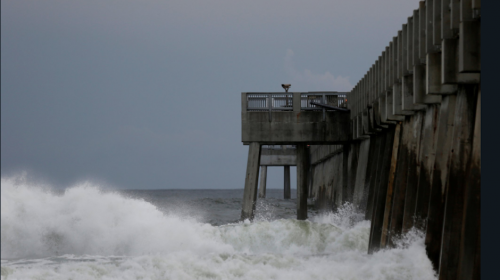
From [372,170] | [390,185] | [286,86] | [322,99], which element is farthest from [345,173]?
[390,185]

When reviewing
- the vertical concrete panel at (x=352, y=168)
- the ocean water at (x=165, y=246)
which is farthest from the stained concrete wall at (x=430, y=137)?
the vertical concrete panel at (x=352, y=168)

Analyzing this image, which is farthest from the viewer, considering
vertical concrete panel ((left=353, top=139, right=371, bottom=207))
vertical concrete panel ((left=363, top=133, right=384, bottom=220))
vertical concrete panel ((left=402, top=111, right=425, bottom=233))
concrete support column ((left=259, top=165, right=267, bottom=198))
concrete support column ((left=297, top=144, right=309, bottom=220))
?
concrete support column ((left=259, top=165, right=267, bottom=198))

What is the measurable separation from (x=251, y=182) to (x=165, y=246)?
6.39 metres

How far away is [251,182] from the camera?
2530 centimetres

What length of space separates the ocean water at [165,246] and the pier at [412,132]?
Result: 1.04m

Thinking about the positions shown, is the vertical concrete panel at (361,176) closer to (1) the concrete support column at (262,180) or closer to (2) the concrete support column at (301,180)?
(2) the concrete support column at (301,180)

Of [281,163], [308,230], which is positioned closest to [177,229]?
[308,230]

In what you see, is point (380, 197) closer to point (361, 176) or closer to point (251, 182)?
point (361, 176)

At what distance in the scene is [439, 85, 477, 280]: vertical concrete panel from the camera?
31.6ft

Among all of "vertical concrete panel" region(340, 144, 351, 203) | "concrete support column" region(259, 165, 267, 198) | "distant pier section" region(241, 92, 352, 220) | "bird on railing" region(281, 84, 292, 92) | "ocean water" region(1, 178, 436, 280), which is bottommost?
"concrete support column" region(259, 165, 267, 198)

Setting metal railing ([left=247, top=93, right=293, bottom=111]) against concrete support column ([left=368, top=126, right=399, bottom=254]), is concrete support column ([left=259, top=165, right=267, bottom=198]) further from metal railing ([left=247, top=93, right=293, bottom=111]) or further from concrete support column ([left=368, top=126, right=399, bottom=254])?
concrete support column ([left=368, top=126, right=399, bottom=254])

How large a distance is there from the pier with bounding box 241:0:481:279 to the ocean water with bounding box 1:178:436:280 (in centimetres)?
104

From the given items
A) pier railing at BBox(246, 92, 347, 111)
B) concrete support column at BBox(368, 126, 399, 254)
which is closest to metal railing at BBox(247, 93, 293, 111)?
pier railing at BBox(246, 92, 347, 111)

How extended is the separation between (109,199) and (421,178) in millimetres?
12216
